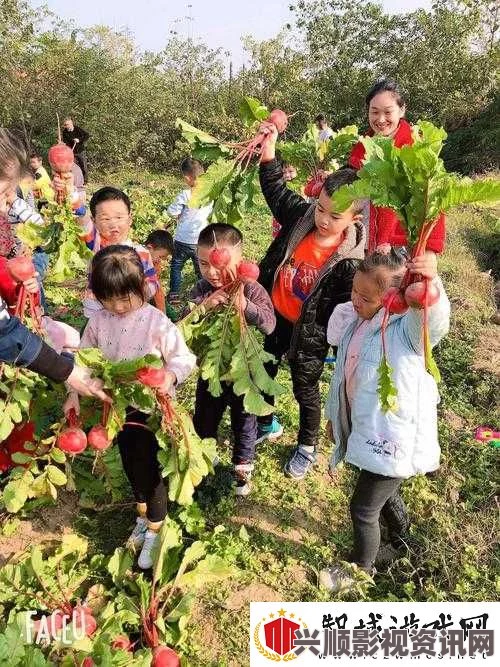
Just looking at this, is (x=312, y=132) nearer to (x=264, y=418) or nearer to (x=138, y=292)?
(x=264, y=418)

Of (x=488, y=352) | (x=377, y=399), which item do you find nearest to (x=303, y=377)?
(x=377, y=399)

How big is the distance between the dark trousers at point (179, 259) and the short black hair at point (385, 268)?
3.29 metres

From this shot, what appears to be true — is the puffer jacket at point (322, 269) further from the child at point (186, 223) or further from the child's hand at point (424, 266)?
the child at point (186, 223)

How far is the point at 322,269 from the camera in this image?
2840 mm

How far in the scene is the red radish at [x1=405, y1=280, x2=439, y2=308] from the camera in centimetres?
174

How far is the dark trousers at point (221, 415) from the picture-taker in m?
3.04

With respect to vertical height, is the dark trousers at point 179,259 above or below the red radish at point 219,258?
above

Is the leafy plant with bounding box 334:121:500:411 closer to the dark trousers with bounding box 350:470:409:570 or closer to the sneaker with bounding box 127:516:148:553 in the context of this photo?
the dark trousers with bounding box 350:470:409:570

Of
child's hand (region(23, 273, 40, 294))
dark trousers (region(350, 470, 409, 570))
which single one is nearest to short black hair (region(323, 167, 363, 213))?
dark trousers (region(350, 470, 409, 570))

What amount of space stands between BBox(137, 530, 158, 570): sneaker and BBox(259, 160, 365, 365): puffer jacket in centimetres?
121

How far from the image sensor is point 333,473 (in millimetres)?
3586

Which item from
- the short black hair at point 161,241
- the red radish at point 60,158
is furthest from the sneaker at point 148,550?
the short black hair at point 161,241

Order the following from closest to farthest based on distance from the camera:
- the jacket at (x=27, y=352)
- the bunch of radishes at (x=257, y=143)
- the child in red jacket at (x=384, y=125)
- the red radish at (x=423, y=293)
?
the red radish at (x=423, y=293) → the jacket at (x=27, y=352) → the bunch of radishes at (x=257, y=143) → the child in red jacket at (x=384, y=125)

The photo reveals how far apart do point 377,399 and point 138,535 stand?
1527 mm
